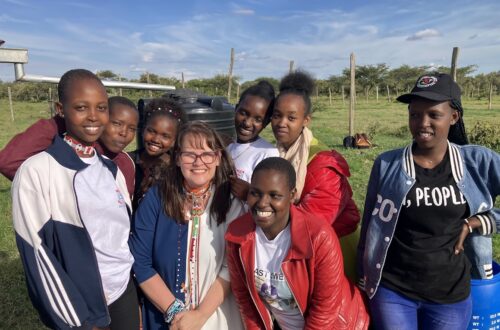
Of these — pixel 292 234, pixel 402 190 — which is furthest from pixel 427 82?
pixel 292 234

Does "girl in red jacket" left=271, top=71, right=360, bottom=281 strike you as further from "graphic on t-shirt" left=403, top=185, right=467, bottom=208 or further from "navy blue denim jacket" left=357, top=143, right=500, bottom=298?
"graphic on t-shirt" left=403, top=185, right=467, bottom=208

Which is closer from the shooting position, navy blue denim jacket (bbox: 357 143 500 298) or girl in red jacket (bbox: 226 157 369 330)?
girl in red jacket (bbox: 226 157 369 330)

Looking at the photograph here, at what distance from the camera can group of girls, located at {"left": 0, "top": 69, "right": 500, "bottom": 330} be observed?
161 centimetres

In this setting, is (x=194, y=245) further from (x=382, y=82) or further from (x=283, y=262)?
(x=382, y=82)

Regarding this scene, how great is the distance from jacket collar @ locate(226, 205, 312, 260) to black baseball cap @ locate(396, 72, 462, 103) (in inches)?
32.4

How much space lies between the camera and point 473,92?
41312 mm

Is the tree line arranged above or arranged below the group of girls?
above

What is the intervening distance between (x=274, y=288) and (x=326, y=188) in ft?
1.92

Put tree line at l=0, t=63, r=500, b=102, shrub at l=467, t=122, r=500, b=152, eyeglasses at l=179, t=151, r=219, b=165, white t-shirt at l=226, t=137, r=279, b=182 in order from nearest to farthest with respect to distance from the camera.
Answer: eyeglasses at l=179, t=151, r=219, b=165, white t-shirt at l=226, t=137, r=279, b=182, shrub at l=467, t=122, r=500, b=152, tree line at l=0, t=63, r=500, b=102

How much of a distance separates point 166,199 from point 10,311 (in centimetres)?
258

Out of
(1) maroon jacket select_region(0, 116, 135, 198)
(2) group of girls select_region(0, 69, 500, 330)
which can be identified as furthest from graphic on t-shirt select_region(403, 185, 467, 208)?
(1) maroon jacket select_region(0, 116, 135, 198)

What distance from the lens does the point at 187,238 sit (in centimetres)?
183

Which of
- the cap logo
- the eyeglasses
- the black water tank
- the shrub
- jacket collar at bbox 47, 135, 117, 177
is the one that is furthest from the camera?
the shrub

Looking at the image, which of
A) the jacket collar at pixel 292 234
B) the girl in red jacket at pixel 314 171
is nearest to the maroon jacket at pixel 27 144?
the jacket collar at pixel 292 234
